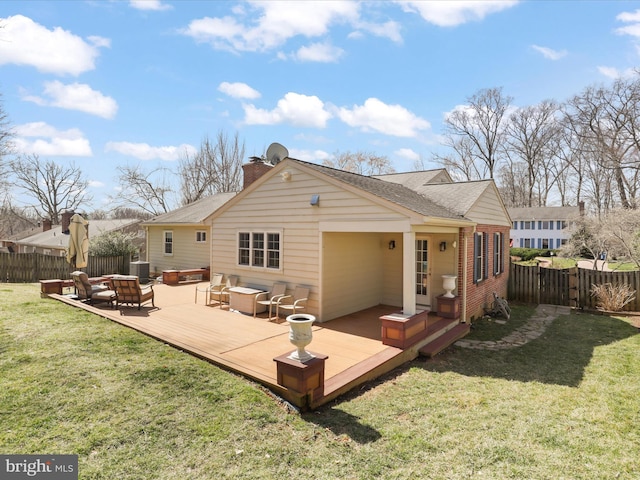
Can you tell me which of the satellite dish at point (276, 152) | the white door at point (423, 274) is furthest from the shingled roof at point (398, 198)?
the satellite dish at point (276, 152)

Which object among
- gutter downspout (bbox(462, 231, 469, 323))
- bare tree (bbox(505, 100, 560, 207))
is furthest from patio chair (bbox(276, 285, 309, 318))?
bare tree (bbox(505, 100, 560, 207))

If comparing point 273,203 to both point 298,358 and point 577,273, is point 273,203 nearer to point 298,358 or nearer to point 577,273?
point 298,358

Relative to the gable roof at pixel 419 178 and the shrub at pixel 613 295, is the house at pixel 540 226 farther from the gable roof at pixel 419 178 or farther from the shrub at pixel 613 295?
the gable roof at pixel 419 178

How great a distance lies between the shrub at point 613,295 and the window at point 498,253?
3.15 m

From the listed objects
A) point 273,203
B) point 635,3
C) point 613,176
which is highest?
point 635,3

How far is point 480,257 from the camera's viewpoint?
10.6 m

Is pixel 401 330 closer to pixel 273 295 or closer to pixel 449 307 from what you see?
pixel 449 307

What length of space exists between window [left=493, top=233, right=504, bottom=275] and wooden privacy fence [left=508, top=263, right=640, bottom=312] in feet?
4.81

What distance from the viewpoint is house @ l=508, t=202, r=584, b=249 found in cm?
4097

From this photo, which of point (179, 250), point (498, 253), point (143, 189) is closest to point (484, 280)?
point (498, 253)

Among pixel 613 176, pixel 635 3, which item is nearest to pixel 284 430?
pixel 635 3

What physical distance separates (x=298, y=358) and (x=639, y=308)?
43.3 feet

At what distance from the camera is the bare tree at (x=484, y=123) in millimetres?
37312

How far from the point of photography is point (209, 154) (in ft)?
104
